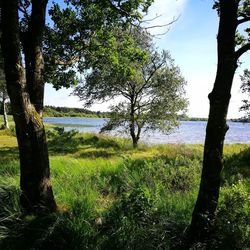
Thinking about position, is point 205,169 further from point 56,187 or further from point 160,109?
point 160,109

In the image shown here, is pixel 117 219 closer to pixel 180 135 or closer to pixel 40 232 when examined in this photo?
pixel 40 232

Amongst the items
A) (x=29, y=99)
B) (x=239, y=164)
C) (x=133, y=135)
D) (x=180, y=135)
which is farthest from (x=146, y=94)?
(x=180, y=135)

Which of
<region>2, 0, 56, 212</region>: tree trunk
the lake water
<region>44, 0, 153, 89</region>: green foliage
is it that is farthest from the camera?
the lake water

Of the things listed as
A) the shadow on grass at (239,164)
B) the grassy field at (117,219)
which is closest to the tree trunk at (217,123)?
the grassy field at (117,219)

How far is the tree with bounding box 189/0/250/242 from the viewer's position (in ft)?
15.0

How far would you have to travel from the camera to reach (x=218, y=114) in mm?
4637

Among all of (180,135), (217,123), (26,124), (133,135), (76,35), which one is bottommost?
(180,135)

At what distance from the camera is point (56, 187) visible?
743 cm

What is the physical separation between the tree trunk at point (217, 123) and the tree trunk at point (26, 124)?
2.84 meters

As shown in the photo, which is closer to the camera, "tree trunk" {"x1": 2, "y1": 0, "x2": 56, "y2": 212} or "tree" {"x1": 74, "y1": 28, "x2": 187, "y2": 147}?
"tree trunk" {"x1": 2, "y1": 0, "x2": 56, "y2": 212}

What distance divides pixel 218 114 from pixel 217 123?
0.13 meters

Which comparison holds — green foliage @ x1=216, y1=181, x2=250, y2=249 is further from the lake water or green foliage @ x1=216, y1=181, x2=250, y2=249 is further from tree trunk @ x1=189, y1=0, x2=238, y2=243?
the lake water

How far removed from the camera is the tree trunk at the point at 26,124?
5.75m

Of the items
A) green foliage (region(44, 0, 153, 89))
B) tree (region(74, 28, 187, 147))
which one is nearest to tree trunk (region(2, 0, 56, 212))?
green foliage (region(44, 0, 153, 89))
